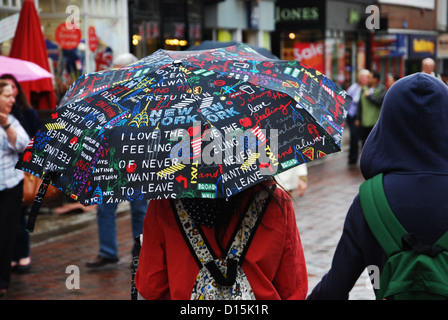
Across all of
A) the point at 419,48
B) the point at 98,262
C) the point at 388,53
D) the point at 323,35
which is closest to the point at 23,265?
the point at 98,262

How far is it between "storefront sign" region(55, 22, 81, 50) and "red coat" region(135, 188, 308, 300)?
10145mm

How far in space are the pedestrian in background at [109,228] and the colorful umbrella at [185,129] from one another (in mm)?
3962

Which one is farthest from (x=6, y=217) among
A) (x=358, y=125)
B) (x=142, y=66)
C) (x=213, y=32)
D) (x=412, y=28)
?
(x=412, y=28)

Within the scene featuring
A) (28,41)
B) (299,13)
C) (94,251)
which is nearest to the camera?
(94,251)

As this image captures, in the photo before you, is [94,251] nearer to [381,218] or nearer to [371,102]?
[381,218]

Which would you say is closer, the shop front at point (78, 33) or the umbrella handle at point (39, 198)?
the umbrella handle at point (39, 198)

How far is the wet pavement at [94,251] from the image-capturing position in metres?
6.71

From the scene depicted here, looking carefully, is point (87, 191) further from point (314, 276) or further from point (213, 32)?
point (213, 32)

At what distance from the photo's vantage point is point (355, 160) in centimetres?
1595

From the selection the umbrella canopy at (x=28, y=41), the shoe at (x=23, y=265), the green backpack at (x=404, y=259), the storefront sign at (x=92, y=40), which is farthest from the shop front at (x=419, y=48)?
the green backpack at (x=404, y=259)

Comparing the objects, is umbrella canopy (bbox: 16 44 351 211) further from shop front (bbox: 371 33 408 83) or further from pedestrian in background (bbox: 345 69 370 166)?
shop front (bbox: 371 33 408 83)

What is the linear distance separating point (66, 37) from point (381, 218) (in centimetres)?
1112

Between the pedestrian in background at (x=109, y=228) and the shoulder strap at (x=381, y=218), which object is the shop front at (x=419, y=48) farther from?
the shoulder strap at (x=381, y=218)

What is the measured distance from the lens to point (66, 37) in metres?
12.9
